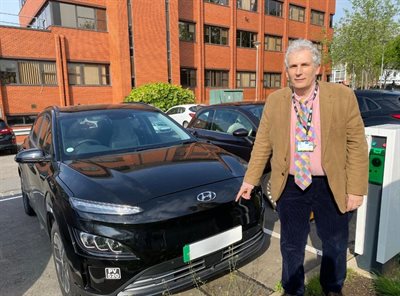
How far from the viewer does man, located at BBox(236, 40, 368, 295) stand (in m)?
1.95

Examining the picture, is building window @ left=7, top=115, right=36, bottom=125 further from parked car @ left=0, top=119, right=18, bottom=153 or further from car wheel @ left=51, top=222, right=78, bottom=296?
car wheel @ left=51, top=222, right=78, bottom=296

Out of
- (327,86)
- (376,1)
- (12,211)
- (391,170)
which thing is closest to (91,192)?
(327,86)

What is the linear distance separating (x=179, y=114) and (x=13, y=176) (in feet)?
26.6

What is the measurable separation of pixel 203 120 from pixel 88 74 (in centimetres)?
1591

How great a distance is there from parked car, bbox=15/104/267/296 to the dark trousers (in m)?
0.41

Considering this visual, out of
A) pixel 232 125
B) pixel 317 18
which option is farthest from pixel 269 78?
pixel 232 125

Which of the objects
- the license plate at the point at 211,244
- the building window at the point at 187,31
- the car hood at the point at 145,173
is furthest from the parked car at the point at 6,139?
the building window at the point at 187,31

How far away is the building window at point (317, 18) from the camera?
3322 cm

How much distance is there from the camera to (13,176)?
7844mm

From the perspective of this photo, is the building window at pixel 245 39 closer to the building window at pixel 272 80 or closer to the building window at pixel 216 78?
the building window at pixel 216 78

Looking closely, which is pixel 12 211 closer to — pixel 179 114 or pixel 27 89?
pixel 179 114

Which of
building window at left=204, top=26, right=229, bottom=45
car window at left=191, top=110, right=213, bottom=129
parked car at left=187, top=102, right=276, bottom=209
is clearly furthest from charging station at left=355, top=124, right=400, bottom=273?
building window at left=204, top=26, right=229, bottom=45

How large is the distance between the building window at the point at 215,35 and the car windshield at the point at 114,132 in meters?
22.4

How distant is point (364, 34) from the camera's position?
1027 inches
